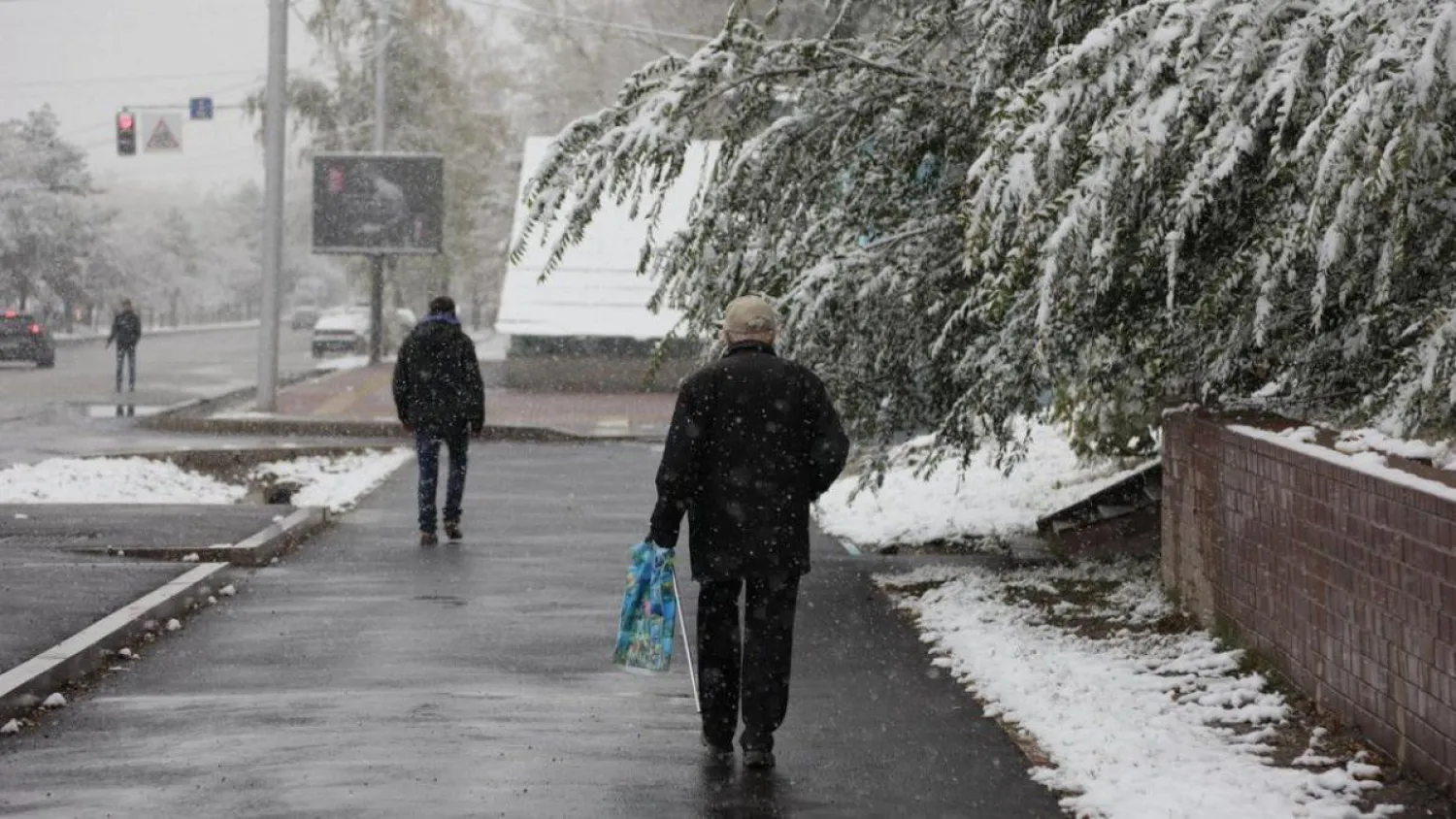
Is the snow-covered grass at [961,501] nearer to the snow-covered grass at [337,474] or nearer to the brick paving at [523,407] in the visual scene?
the snow-covered grass at [337,474]

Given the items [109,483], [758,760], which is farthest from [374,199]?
[758,760]

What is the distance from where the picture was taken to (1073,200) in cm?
879

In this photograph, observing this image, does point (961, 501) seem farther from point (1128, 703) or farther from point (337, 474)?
point (1128, 703)

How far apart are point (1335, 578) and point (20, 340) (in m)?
49.0

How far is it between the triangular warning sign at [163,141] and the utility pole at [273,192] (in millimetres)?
15534

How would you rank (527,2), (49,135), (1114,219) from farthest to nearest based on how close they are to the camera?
1. (49,135)
2. (527,2)
3. (1114,219)

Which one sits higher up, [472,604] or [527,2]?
[527,2]

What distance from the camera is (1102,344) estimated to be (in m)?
12.1

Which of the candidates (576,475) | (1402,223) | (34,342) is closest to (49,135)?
(34,342)

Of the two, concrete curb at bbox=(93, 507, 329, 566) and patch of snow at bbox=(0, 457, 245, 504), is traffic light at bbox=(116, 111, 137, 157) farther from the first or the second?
concrete curb at bbox=(93, 507, 329, 566)

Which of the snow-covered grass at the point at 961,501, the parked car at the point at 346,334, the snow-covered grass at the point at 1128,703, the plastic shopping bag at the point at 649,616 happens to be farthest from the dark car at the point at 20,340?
the plastic shopping bag at the point at 649,616

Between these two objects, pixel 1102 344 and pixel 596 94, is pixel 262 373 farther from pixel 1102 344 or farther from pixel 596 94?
pixel 596 94

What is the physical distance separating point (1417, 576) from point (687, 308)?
6876mm

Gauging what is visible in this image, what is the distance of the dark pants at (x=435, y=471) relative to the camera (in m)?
15.5
